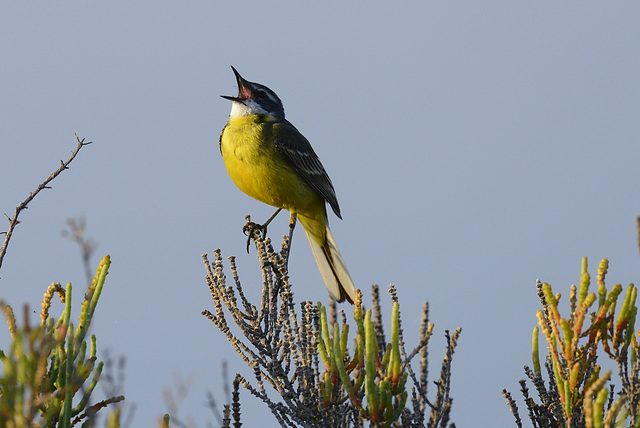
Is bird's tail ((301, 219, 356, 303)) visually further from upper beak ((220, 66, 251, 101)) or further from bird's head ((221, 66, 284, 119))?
upper beak ((220, 66, 251, 101))

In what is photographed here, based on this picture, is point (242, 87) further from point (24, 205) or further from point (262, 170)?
point (24, 205)

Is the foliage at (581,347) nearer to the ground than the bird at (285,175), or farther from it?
nearer to the ground

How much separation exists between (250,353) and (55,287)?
1.13 m

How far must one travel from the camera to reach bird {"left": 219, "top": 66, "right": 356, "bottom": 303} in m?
6.66

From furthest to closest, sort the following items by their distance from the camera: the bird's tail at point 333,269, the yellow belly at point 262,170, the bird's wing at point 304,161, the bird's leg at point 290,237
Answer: the bird's wing at point 304,161
the yellow belly at point 262,170
the bird's tail at point 333,269
the bird's leg at point 290,237

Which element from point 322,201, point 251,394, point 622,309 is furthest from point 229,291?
point 322,201

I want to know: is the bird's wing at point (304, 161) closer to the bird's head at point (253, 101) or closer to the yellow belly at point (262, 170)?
the yellow belly at point (262, 170)

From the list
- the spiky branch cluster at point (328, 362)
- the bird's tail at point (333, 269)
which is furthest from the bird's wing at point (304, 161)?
the spiky branch cluster at point (328, 362)

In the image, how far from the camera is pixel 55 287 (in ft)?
10.6

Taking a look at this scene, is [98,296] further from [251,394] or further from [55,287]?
[251,394]

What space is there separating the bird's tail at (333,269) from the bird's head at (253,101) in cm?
142

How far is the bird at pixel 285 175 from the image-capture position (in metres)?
6.66

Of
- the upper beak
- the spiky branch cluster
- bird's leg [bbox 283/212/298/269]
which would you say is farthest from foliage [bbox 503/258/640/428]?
the upper beak

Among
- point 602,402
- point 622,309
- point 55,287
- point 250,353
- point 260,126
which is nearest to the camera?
point 602,402
